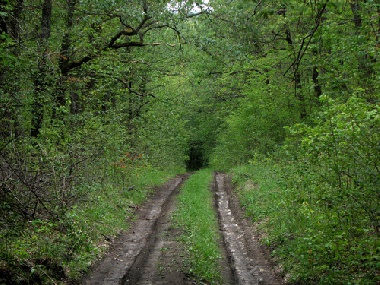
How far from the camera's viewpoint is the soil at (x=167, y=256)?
793 centimetres

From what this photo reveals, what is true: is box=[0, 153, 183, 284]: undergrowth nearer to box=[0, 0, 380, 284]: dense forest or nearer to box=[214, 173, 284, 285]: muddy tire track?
box=[0, 0, 380, 284]: dense forest

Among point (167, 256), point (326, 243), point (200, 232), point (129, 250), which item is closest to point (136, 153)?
point (200, 232)

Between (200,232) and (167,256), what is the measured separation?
2.09 m

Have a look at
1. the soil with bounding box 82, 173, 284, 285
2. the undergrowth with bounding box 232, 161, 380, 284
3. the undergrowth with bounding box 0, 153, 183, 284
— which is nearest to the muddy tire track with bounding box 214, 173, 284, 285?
the soil with bounding box 82, 173, 284, 285

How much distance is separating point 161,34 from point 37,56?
4592 mm

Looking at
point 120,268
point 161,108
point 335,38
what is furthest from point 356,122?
point 161,108

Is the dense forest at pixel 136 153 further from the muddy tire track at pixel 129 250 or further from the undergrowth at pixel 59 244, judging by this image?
the muddy tire track at pixel 129 250

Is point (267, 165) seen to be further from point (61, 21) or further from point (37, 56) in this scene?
point (37, 56)

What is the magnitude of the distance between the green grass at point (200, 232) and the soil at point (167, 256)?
20 cm

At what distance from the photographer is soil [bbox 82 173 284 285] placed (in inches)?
312

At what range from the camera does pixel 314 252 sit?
6855mm

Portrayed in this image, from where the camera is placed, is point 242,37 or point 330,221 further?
point 242,37

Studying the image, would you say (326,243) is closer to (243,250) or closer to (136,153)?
(243,250)

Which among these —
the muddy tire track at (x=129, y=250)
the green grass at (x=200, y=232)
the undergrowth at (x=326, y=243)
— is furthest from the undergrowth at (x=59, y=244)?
the undergrowth at (x=326, y=243)
